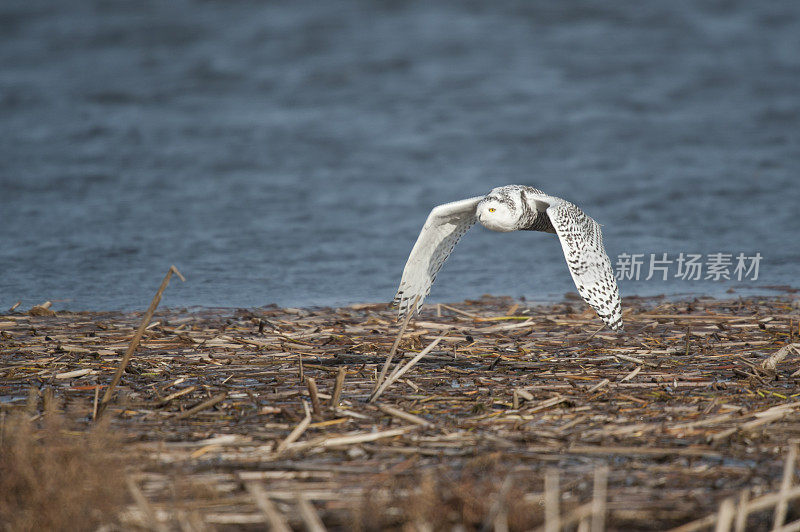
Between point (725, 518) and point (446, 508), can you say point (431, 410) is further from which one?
point (725, 518)

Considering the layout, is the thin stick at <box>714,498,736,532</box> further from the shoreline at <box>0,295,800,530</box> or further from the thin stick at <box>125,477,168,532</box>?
the thin stick at <box>125,477,168,532</box>

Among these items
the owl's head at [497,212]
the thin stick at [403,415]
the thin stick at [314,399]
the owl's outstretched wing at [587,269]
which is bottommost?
the thin stick at [403,415]

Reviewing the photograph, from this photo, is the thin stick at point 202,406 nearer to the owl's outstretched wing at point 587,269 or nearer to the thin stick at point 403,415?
the thin stick at point 403,415

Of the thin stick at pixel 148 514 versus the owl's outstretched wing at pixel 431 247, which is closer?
the thin stick at pixel 148 514

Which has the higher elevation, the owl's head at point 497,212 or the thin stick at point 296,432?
the owl's head at point 497,212

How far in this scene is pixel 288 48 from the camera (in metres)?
19.1

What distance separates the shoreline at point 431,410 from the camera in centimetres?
345

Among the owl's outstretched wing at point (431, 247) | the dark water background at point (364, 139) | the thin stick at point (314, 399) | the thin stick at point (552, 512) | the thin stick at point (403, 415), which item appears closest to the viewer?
the thin stick at point (552, 512)

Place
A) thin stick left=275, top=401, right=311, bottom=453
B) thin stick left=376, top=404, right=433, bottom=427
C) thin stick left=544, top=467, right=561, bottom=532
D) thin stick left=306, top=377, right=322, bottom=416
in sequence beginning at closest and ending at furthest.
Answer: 1. thin stick left=544, top=467, right=561, bottom=532
2. thin stick left=275, top=401, right=311, bottom=453
3. thin stick left=376, top=404, right=433, bottom=427
4. thin stick left=306, top=377, right=322, bottom=416

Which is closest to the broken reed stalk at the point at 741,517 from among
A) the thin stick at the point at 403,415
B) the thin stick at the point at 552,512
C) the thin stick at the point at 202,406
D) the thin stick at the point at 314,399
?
the thin stick at the point at 552,512

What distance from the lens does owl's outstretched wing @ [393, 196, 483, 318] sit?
6.57m

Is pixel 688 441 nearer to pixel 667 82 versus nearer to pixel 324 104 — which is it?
pixel 324 104

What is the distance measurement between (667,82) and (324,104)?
690 centimetres

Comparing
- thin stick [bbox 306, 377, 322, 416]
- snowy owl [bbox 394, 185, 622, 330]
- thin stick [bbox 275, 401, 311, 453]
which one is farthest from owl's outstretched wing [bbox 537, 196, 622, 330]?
thin stick [bbox 275, 401, 311, 453]
